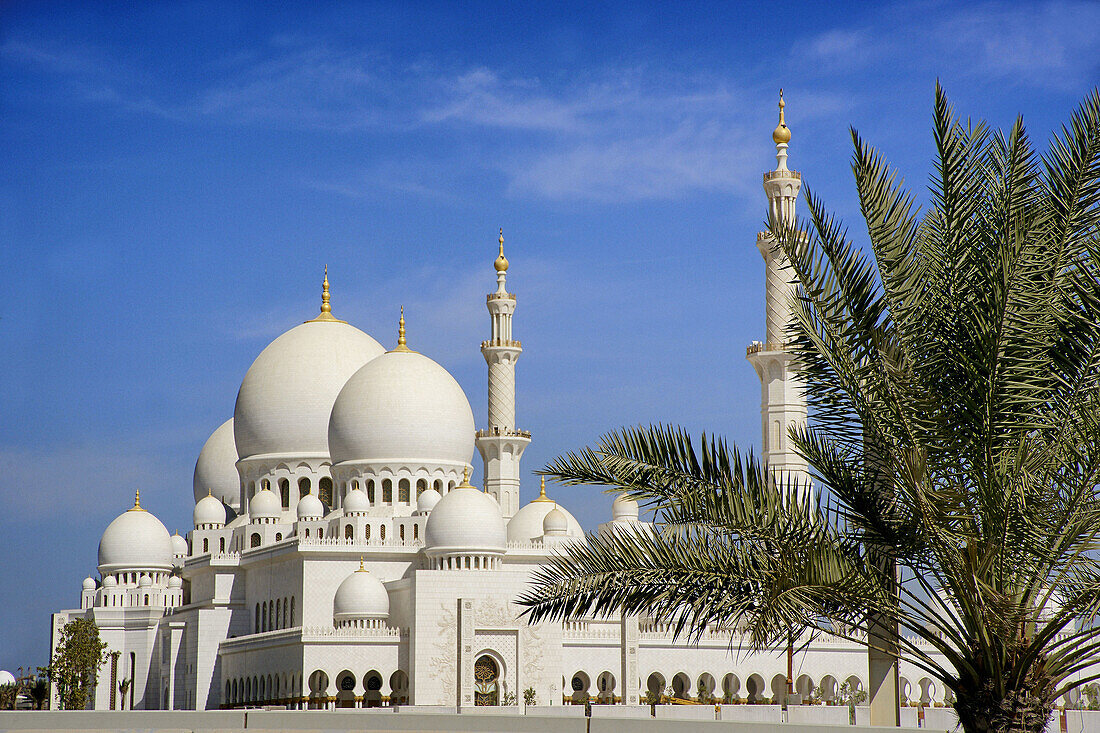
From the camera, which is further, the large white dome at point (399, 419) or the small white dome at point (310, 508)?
the large white dome at point (399, 419)

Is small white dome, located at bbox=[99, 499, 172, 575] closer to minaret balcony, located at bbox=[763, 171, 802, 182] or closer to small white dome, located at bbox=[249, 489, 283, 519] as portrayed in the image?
small white dome, located at bbox=[249, 489, 283, 519]

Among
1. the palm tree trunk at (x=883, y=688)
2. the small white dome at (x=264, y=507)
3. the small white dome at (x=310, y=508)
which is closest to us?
the palm tree trunk at (x=883, y=688)

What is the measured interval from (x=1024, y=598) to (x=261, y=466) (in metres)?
35.7

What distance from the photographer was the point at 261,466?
4353 cm

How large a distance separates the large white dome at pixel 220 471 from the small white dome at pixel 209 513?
106 inches

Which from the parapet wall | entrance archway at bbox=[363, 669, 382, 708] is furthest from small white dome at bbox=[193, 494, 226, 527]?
the parapet wall

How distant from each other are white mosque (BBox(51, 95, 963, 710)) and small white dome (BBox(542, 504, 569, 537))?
0.22ft

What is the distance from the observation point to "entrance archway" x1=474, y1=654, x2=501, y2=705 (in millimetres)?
34188

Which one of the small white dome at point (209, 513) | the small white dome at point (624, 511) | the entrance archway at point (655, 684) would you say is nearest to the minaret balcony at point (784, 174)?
the small white dome at point (624, 511)

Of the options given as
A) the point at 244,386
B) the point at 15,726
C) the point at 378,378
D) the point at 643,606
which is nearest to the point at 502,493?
the point at 378,378

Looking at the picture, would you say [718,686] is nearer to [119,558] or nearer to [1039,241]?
[119,558]

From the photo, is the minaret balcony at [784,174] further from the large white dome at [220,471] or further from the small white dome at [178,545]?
the small white dome at [178,545]

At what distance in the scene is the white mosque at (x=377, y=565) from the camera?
34438 mm

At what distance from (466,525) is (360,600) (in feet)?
10.7
